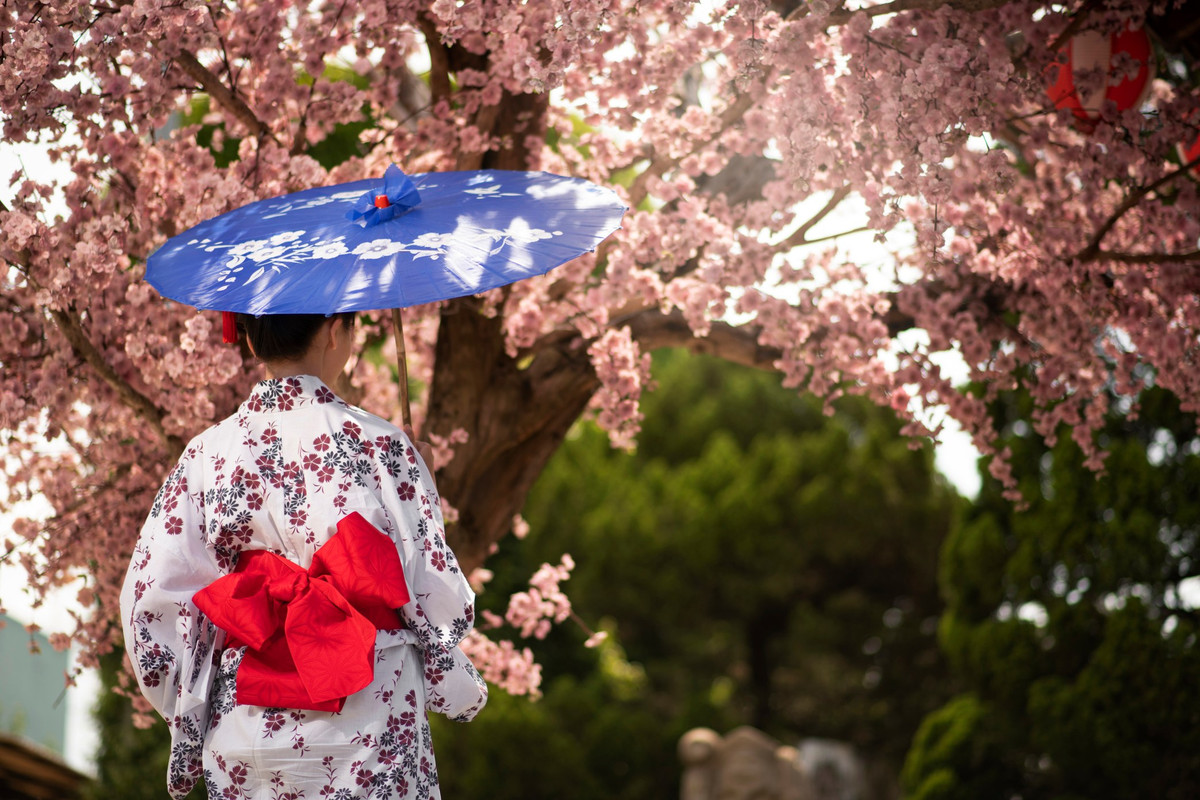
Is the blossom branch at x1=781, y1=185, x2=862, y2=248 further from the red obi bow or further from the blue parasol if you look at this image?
the red obi bow

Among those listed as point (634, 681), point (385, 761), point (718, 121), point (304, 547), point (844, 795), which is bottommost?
point (385, 761)

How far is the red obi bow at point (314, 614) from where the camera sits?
1.70m

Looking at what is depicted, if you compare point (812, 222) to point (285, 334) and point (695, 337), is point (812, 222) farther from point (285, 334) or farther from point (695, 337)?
point (285, 334)

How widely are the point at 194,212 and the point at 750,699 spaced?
955 cm

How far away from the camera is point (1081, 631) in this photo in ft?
16.1

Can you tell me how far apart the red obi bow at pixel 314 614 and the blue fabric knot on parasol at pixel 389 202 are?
0.58m

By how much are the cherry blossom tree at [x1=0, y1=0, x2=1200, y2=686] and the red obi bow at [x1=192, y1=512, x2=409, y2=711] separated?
870 millimetres

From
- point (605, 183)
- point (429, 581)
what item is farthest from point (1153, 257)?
point (429, 581)

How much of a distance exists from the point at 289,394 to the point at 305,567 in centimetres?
29

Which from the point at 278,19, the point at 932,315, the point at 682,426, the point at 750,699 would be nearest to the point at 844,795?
the point at 750,699

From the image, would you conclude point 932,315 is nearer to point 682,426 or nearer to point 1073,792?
point 1073,792

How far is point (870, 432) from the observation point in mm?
10781

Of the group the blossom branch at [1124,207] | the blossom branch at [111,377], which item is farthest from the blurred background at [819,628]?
the blossom branch at [111,377]

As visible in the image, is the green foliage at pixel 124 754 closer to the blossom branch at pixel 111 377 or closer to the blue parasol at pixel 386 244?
the blossom branch at pixel 111 377
